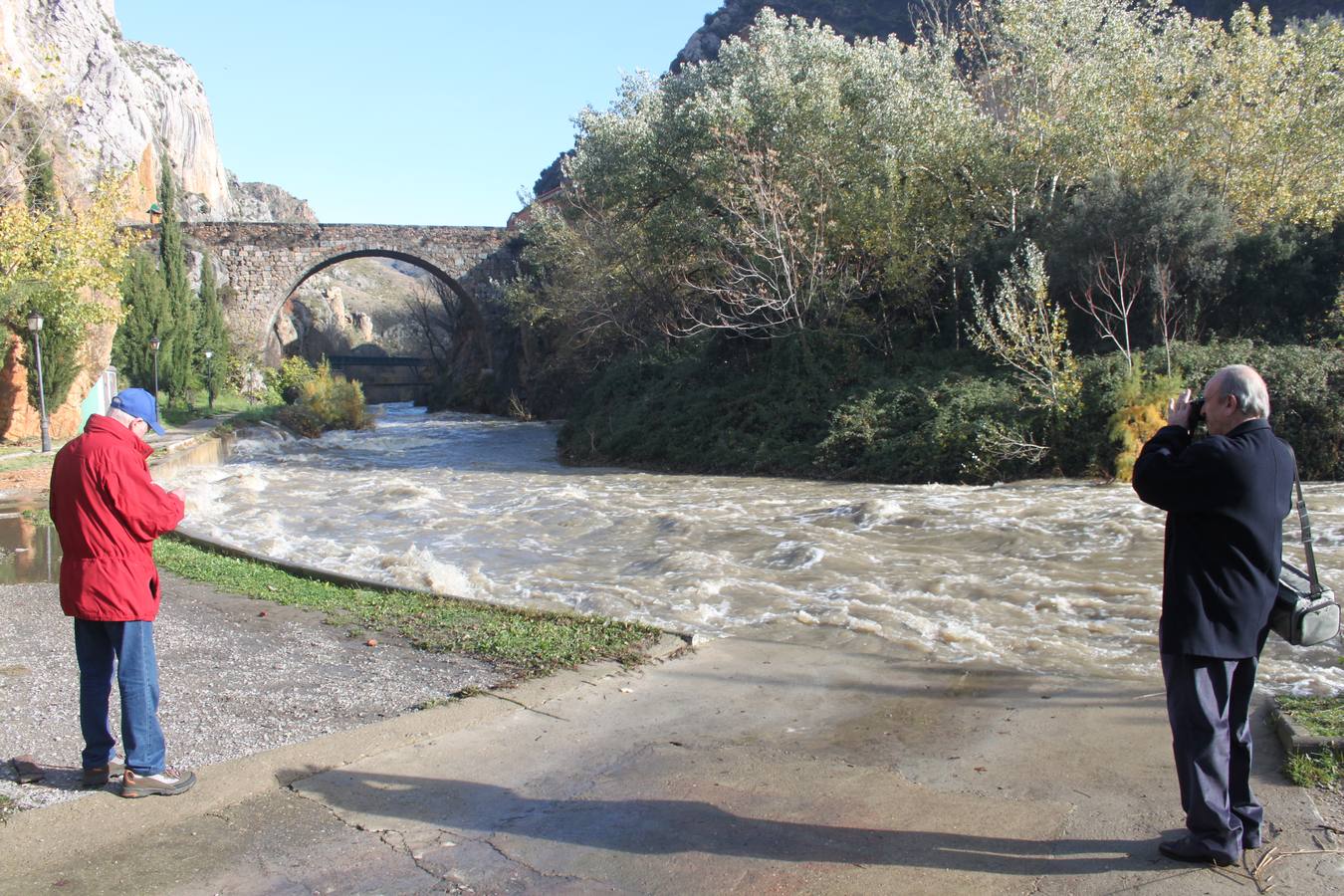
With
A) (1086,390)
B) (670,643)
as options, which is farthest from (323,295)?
(670,643)

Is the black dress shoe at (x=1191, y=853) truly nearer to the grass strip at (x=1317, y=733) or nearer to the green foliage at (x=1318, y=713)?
the grass strip at (x=1317, y=733)

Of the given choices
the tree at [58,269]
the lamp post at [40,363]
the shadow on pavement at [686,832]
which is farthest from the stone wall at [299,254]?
the shadow on pavement at [686,832]

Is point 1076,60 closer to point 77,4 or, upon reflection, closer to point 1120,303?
point 1120,303

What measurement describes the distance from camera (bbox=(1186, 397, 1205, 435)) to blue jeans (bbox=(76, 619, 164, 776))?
448cm

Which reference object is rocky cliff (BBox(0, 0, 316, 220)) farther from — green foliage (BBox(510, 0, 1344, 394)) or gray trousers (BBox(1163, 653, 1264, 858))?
gray trousers (BBox(1163, 653, 1264, 858))

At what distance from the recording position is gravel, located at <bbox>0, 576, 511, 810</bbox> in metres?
5.07

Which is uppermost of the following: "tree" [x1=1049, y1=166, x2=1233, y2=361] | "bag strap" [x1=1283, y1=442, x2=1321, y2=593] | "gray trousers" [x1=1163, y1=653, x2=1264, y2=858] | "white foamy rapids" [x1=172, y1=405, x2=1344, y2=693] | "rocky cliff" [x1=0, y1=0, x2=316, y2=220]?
"rocky cliff" [x1=0, y1=0, x2=316, y2=220]

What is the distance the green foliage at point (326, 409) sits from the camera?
37.1 meters

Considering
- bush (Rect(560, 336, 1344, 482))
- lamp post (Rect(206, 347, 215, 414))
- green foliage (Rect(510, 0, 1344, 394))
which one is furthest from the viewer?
lamp post (Rect(206, 347, 215, 414))

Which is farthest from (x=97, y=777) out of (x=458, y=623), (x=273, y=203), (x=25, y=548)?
(x=273, y=203)

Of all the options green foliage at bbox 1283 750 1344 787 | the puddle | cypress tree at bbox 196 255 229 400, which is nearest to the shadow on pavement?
green foliage at bbox 1283 750 1344 787

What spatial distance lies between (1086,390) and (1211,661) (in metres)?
15.7

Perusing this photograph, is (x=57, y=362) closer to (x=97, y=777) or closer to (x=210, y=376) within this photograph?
(x=210, y=376)

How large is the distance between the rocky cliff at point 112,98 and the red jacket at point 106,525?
16.4m
